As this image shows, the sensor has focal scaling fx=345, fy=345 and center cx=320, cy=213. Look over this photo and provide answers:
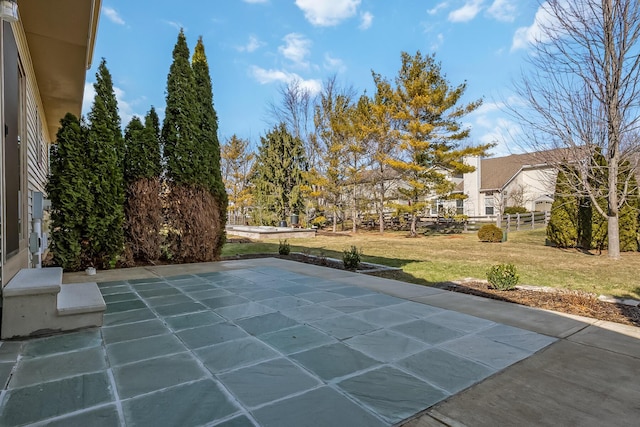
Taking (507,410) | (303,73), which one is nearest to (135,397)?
(507,410)

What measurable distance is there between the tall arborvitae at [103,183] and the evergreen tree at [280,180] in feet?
43.7

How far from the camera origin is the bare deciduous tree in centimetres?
844

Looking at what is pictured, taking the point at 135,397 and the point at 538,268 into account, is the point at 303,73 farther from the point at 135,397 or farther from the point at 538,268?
the point at 135,397

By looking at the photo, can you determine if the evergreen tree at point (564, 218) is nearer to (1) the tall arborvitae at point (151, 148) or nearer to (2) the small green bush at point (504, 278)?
(2) the small green bush at point (504, 278)

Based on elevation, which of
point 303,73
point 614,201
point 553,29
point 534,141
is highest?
point 303,73

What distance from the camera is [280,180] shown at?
63.6 feet

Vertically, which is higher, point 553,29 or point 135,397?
point 553,29

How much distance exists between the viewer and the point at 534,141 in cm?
995

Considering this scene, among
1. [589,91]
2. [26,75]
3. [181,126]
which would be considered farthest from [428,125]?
[26,75]

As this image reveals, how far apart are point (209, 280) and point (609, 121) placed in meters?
10.3

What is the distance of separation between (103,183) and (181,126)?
1.98 m

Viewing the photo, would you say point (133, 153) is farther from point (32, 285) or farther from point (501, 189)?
point (501, 189)

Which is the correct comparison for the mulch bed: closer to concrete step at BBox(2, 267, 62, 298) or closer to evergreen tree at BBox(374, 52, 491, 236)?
concrete step at BBox(2, 267, 62, 298)

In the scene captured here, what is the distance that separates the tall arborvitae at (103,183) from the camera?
567 cm
